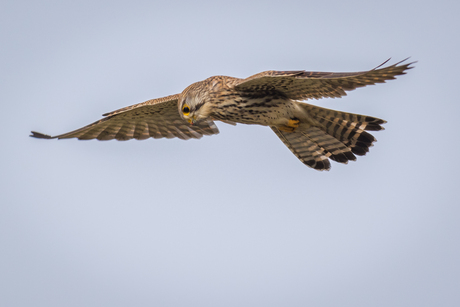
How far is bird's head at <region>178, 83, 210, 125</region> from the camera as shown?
9535 millimetres

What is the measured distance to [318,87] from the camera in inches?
347

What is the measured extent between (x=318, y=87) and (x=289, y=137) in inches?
76.8

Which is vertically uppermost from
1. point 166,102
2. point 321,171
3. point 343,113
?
point 166,102

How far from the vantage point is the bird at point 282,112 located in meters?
8.58

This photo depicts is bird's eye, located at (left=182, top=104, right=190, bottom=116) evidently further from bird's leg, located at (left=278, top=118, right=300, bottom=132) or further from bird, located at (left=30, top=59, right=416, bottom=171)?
bird's leg, located at (left=278, top=118, right=300, bottom=132)

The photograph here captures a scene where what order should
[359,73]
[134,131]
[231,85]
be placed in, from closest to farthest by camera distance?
[359,73]
[231,85]
[134,131]

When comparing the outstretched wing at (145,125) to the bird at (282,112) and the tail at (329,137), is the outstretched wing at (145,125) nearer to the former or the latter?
the bird at (282,112)

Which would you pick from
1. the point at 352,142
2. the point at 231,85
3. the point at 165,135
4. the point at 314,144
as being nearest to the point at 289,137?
the point at 314,144

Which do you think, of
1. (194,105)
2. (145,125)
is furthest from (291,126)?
(145,125)

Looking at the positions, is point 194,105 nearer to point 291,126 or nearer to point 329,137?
point 291,126

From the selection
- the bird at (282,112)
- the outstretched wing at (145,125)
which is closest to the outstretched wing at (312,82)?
the bird at (282,112)

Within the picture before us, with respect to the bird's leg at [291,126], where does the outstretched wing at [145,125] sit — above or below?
above

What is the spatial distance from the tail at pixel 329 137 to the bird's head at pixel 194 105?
1.59 metres

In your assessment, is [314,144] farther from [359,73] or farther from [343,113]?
[359,73]
